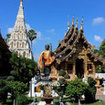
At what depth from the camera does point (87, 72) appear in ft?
66.6

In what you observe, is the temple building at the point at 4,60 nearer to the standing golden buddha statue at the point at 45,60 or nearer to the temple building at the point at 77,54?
the temple building at the point at 77,54

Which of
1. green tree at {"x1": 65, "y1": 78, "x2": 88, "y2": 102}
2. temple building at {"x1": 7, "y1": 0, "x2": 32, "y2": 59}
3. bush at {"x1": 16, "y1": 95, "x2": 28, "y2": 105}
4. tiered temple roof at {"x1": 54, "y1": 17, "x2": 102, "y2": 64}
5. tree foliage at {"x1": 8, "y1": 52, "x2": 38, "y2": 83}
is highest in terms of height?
temple building at {"x1": 7, "y1": 0, "x2": 32, "y2": 59}

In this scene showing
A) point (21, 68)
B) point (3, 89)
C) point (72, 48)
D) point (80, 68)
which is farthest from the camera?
point (80, 68)

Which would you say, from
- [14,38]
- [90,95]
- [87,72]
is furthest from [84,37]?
[14,38]

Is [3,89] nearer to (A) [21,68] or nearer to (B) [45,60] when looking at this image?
(B) [45,60]

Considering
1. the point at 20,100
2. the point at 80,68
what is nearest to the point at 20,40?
the point at 80,68

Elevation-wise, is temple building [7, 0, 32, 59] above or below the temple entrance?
above

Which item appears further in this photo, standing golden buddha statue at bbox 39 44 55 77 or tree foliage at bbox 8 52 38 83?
tree foliage at bbox 8 52 38 83

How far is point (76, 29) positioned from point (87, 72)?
4784mm

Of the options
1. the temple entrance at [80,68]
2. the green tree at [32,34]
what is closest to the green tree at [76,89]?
the temple entrance at [80,68]

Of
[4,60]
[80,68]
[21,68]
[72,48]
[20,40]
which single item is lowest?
[21,68]

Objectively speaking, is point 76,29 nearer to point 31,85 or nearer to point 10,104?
point 31,85

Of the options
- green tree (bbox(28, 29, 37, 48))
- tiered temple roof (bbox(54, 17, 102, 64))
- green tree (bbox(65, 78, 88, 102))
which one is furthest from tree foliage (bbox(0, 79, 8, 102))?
green tree (bbox(28, 29, 37, 48))

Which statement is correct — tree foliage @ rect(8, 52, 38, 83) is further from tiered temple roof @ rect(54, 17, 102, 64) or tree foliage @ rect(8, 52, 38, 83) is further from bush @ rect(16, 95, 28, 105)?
bush @ rect(16, 95, 28, 105)
